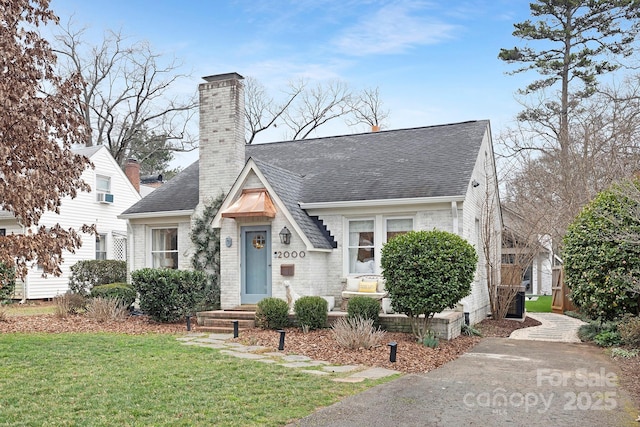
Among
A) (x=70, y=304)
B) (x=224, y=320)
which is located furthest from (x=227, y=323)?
(x=70, y=304)

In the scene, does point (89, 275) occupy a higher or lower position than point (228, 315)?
higher

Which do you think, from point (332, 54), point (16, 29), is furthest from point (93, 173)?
point (16, 29)

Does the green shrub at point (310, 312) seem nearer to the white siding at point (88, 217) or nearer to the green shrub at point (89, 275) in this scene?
the green shrub at point (89, 275)

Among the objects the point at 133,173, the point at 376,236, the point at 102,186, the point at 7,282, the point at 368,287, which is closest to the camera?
the point at 368,287

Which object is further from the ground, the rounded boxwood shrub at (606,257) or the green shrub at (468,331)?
the rounded boxwood shrub at (606,257)

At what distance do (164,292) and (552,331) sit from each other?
9.82 m

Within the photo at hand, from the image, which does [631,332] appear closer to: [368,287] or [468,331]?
[468,331]

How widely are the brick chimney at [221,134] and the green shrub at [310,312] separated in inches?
195

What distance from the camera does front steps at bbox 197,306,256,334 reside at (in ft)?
43.8

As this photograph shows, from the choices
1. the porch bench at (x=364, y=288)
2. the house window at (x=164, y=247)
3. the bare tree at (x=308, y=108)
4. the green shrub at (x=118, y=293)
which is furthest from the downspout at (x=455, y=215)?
the bare tree at (x=308, y=108)

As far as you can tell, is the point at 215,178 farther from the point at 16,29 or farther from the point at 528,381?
the point at 528,381

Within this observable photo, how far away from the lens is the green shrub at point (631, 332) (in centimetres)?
1048

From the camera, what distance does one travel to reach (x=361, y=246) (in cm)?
1491

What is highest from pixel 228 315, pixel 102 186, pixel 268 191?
pixel 102 186
